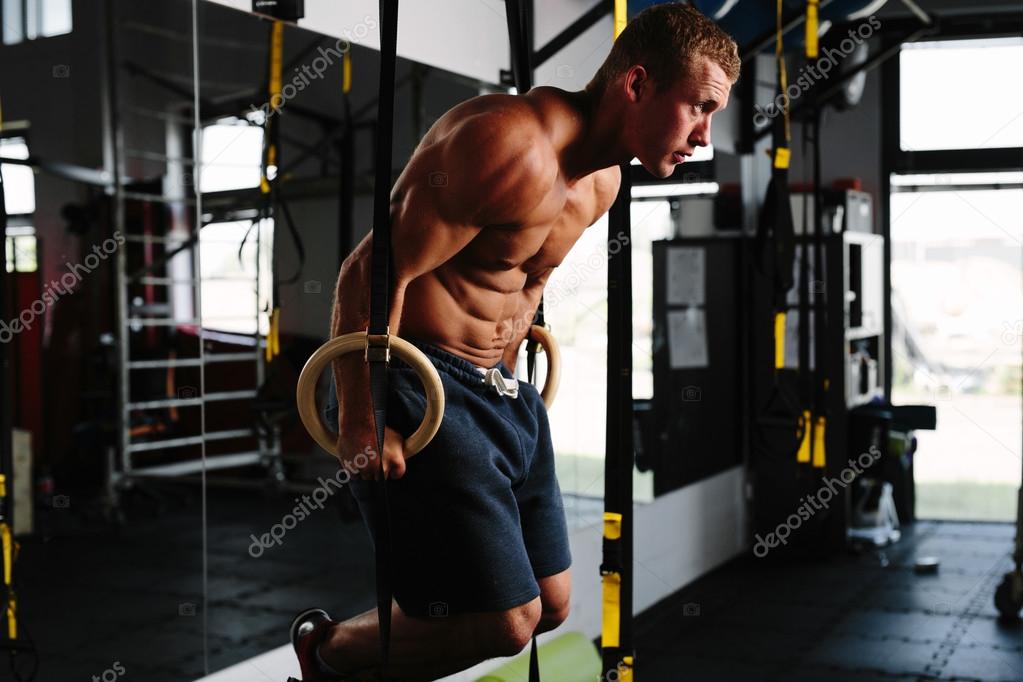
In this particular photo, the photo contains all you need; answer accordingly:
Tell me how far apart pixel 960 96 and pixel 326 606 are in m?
5.00

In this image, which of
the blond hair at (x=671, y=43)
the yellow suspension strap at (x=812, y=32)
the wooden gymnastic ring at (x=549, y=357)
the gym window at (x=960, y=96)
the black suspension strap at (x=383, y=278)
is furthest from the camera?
the gym window at (x=960, y=96)

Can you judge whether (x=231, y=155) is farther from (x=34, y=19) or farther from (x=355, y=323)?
(x=355, y=323)

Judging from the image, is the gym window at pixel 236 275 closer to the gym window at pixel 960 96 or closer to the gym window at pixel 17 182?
the gym window at pixel 17 182

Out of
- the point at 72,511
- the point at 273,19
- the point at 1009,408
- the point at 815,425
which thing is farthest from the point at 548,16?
the point at 1009,408

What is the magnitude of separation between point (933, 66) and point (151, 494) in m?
5.42

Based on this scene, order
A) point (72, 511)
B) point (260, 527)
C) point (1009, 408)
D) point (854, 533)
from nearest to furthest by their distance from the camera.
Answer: point (72, 511) < point (260, 527) < point (854, 533) < point (1009, 408)

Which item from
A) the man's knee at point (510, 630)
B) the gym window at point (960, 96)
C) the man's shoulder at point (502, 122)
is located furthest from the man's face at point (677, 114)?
the gym window at point (960, 96)

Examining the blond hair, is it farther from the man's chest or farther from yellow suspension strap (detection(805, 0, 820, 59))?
→ yellow suspension strap (detection(805, 0, 820, 59))

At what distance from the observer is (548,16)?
11.5ft

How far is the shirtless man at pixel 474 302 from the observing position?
169 centimetres

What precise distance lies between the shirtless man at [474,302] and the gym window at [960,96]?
16.1 ft

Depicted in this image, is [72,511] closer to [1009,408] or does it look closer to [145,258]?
[145,258]

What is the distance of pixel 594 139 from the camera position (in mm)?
1885

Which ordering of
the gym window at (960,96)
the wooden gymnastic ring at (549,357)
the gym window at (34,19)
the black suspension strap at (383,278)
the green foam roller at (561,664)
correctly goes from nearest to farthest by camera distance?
the black suspension strap at (383,278) < the gym window at (34,19) < the wooden gymnastic ring at (549,357) < the green foam roller at (561,664) < the gym window at (960,96)
